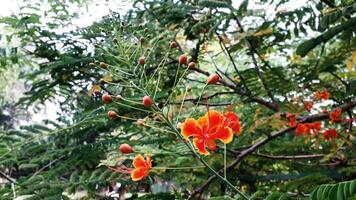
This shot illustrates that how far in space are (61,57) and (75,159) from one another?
47cm

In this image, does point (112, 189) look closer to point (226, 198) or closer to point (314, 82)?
point (226, 198)

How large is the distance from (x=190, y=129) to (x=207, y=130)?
0.04 meters

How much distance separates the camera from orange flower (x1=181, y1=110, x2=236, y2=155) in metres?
0.96

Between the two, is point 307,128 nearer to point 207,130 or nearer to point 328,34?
point 328,34

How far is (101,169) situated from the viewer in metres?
1.80

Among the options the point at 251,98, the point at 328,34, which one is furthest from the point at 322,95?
the point at 328,34

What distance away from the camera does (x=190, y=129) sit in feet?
3.15

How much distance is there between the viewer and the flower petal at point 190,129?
954 millimetres

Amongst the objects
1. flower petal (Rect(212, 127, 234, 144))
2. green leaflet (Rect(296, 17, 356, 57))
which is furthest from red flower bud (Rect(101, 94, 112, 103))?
green leaflet (Rect(296, 17, 356, 57))

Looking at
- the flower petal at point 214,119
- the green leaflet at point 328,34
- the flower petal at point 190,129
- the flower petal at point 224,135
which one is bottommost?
the flower petal at point 224,135

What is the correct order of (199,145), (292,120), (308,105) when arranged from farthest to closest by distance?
(308,105) → (292,120) → (199,145)

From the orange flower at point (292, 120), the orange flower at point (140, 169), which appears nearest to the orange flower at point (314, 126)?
the orange flower at point (292, 120)

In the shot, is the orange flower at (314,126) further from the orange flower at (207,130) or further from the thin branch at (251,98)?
the orange flower at (207,130)

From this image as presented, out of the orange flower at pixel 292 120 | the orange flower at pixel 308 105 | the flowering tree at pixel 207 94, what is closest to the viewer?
the flowering tree at pixel 207 94
